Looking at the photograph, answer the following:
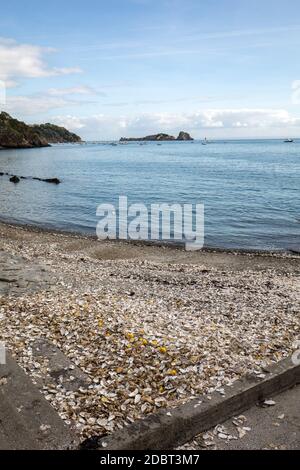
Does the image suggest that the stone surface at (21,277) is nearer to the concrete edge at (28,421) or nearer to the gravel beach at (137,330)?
the gravel beach at (137,330)

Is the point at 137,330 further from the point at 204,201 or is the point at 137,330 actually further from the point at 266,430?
the point at 204,201

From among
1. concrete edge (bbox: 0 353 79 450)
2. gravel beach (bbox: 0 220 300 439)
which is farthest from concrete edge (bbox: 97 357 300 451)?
concrete edge (bbox: 0 353 79 450)

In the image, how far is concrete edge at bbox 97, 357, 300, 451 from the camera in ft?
18.6

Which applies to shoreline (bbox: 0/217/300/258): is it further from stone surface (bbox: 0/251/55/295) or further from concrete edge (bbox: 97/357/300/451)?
concrete edge (bbox: 97/357/300/451)

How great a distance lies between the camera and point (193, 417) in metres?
6.05

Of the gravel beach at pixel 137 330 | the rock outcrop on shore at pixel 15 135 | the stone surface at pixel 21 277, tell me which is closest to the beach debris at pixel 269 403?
the gravel beach at pixel 137 330

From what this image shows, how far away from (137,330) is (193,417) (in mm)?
2680

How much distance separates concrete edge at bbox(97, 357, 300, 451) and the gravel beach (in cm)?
22

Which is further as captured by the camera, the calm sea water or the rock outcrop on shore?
the rock outcrop on shore

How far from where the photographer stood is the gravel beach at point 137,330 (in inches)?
259

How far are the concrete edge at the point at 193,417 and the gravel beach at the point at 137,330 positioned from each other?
0.22 meters

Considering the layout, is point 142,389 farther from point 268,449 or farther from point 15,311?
point 15,311

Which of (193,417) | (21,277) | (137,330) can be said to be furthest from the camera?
(21,277)

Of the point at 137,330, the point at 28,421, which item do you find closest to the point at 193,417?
the point at 28,421
